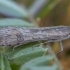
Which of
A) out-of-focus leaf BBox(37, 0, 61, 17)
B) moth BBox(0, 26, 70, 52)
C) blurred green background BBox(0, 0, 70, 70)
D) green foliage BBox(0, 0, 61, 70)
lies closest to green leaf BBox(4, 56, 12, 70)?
green foliage BBox(0, 0, 61, 70)

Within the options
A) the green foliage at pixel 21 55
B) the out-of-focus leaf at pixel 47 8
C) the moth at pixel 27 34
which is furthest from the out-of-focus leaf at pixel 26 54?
the out-of-focus leaf at pixel 47 8

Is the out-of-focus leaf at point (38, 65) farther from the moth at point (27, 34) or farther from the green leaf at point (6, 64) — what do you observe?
the green leaf at point (6, 64)

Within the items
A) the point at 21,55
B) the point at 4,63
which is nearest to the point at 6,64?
the point at 4,63

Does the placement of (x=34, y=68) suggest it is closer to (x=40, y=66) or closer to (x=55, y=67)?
(x=40, y=66)

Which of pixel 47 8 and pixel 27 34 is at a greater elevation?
pixel 47 8

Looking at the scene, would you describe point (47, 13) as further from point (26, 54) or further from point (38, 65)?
point (26, 54)

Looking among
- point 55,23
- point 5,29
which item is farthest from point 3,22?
point 55,23

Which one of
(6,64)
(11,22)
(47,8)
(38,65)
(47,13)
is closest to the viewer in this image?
(6,64)

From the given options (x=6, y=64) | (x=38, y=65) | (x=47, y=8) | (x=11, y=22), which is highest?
(x=47, y=8)

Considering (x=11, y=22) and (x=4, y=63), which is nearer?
(x=4, y=63)
